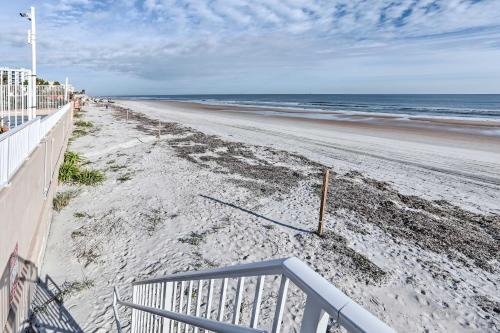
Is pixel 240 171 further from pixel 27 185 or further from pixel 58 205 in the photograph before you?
pixel 27 185

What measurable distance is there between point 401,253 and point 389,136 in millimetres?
21011

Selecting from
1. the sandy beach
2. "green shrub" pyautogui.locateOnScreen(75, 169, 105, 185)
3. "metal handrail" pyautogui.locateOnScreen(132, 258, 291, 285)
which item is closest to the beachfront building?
the sandy beach

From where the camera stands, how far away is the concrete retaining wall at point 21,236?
3.80m

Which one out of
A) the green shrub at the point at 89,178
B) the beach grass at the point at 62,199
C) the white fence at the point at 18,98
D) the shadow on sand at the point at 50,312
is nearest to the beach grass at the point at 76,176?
the green shrub at the point at 89,178

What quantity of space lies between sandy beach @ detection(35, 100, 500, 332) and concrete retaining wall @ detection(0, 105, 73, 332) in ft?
2.30

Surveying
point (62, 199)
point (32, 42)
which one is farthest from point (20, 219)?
point (32, 42)

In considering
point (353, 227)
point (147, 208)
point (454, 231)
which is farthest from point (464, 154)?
point (147, 208)

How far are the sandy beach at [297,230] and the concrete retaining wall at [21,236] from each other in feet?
2.30

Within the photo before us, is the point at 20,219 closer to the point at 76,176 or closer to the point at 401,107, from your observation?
the point at 76,176

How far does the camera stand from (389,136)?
26.9 meters

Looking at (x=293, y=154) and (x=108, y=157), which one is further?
(x=293, y=154)

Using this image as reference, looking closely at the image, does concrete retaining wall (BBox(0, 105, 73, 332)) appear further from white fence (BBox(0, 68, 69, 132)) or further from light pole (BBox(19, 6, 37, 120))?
light pole (BBox(19, 6, 37, 120))

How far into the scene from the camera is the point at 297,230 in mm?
8594

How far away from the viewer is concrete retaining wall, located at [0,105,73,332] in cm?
380
